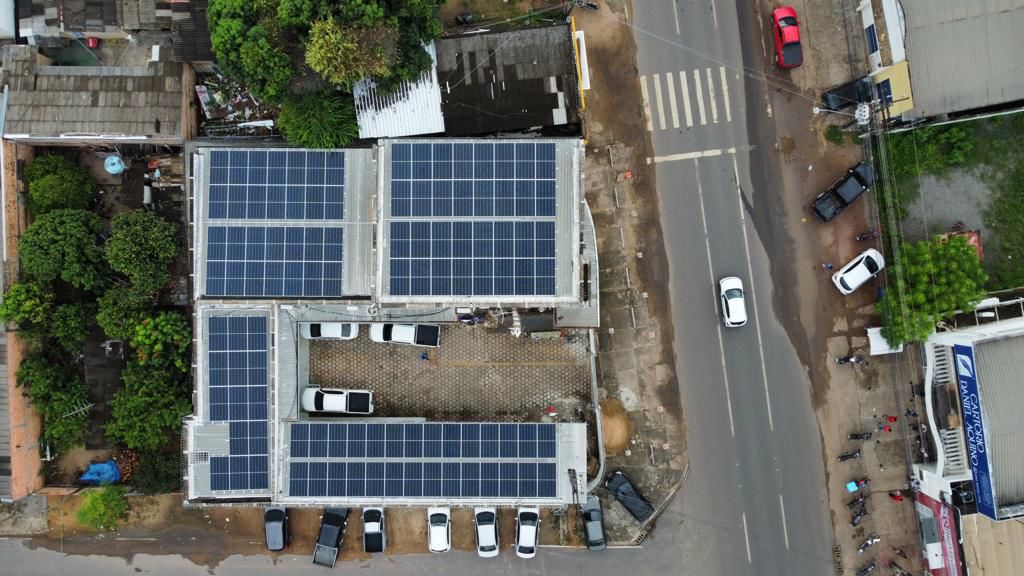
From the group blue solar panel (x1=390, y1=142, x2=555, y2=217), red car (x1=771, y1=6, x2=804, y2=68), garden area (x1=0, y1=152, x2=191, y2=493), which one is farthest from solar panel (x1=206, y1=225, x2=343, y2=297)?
red car (x1=771, y1=6, x2=804, y2=68)

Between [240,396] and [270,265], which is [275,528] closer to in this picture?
[240,396]

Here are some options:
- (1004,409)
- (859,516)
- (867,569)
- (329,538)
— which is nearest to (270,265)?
(329,538)

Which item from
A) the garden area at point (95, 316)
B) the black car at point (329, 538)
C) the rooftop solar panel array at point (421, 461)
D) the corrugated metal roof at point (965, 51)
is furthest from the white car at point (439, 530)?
the corrugated metal roof at point (965, 51)

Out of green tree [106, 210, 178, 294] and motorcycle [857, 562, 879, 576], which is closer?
green tree [106, 210, 178, 294]

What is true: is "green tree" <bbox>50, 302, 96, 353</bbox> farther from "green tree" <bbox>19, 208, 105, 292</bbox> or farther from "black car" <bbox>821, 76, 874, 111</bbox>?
"black car" <bbox>821, 76, 874, 111</bbox>

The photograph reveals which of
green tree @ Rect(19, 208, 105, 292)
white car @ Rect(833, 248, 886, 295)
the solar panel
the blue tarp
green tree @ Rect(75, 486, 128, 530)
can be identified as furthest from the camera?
the blue tarp

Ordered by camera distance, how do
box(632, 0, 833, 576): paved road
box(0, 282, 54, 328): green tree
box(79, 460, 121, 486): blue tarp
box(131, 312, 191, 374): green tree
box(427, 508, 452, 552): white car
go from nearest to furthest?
box(0, 282, 54, 328): green tree < box(131, 312, 191, 374): green tree < box(427, 508, 452, 552): white car < box(632, 0, 833, 576): paved road < box(79, 460, 121, 486): blue tarp

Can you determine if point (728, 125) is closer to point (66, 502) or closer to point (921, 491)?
point (921, 491)

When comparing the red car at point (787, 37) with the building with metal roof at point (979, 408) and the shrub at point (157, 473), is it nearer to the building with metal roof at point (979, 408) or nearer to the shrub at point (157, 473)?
the building with metal roof at point (979, 408)
